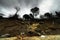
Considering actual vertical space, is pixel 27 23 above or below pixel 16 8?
below

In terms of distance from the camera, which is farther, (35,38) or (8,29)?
(8,29)

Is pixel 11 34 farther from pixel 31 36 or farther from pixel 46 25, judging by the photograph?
pixel 46 25

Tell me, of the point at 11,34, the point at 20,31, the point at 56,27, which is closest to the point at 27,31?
the point at 20,31

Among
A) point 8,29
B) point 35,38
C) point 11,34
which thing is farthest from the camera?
point 8,29

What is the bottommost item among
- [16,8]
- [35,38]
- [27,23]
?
[35,38]

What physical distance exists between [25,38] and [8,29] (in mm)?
2655

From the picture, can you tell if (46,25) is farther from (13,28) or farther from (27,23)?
(13,28)

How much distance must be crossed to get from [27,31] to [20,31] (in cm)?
64

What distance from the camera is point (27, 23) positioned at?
13430 millimetres

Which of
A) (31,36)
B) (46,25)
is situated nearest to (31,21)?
(46,25)

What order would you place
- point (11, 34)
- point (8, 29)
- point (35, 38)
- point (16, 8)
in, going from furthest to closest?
point (16, 8) → point (8, 29) → point (11, 34) → point (35, 38)

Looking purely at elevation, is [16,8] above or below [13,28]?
above

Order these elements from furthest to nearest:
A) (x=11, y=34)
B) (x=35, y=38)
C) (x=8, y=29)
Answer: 1. (x=8, y=29)
2. (x=11, y=34)
3. (x=35, y=38)

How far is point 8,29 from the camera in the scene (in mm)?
13055
